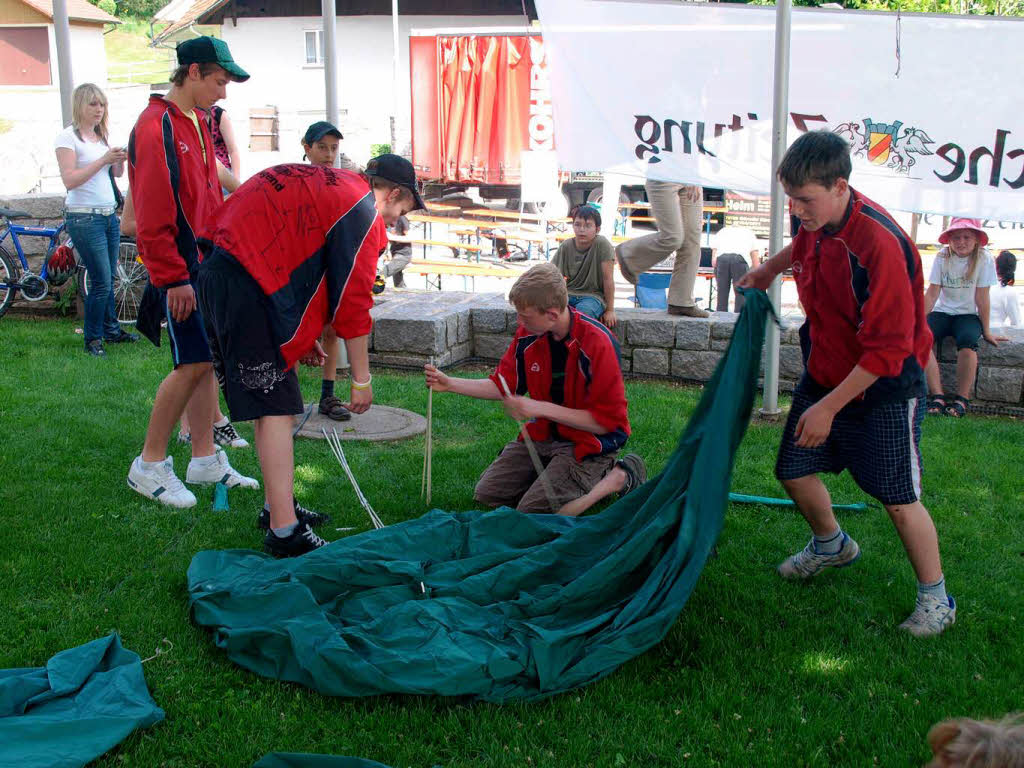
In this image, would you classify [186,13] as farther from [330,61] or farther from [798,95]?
[798,95]

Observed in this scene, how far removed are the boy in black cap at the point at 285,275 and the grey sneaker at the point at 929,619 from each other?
224 centimetres

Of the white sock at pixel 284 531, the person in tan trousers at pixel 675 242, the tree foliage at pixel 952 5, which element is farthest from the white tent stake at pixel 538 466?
the tree foliage at pixel 952 5

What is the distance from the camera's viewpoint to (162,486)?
444 cm

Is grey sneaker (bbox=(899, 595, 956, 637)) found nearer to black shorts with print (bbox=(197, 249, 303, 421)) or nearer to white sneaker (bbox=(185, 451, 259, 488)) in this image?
black shorts with print (bbox=(197, 249, 303, 421))

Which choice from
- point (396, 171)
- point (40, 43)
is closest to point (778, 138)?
point (396, 171)

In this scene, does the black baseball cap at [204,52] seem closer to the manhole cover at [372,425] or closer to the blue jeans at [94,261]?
the manhole cover at [372,425]

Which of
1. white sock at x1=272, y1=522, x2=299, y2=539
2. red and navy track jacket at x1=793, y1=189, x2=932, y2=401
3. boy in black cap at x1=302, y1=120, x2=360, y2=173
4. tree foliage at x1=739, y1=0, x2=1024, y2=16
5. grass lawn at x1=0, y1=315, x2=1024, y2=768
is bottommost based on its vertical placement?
grass lawn at x1=0, y1=315, x2=1024, y2=768

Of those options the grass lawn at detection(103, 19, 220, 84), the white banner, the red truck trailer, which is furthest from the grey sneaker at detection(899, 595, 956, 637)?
the grass lawn at detection(103, 19, 220, 84)

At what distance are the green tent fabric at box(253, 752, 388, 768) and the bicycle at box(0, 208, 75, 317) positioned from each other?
6.80 meters

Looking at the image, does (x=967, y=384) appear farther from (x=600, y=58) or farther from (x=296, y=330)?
(x=296, y=330)

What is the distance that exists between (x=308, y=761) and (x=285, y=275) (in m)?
1.80

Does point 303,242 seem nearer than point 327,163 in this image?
Yes

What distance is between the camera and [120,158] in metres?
6.72

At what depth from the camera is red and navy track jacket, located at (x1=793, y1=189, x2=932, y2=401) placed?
10.2 ft
